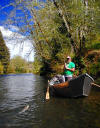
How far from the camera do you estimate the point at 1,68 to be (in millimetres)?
Answer: 56875

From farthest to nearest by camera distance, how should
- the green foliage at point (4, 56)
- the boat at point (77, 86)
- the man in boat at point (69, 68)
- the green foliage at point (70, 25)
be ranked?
the green foliage at point (4, 56), the green foliage at point (70, 25), the man in boat at point (69, 68), the boat at point (77, 86)

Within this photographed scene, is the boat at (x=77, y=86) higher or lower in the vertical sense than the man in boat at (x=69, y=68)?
lower

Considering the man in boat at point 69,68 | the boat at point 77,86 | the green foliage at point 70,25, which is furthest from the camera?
the green foliage at point 70,25

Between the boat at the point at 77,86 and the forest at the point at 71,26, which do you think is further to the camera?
the forest at the point at 71,26

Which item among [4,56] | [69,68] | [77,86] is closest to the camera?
[77,86]

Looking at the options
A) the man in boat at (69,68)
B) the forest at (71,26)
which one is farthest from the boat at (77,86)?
the forest at (71,26)

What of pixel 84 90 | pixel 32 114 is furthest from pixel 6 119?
pixel 84 90

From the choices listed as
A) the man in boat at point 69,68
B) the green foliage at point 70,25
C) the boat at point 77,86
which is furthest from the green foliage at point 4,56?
the boat at point 77,86

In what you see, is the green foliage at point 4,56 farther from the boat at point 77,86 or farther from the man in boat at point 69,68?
the boat at point 77,86

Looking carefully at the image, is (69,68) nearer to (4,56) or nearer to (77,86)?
(77,86)

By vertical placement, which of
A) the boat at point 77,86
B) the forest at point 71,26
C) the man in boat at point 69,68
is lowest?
the boat at point 77,86

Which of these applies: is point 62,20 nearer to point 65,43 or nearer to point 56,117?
point 65,43

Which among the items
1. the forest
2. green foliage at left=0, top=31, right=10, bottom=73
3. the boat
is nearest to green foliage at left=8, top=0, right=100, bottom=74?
the forest

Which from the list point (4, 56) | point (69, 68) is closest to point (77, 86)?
point (69, 68)
